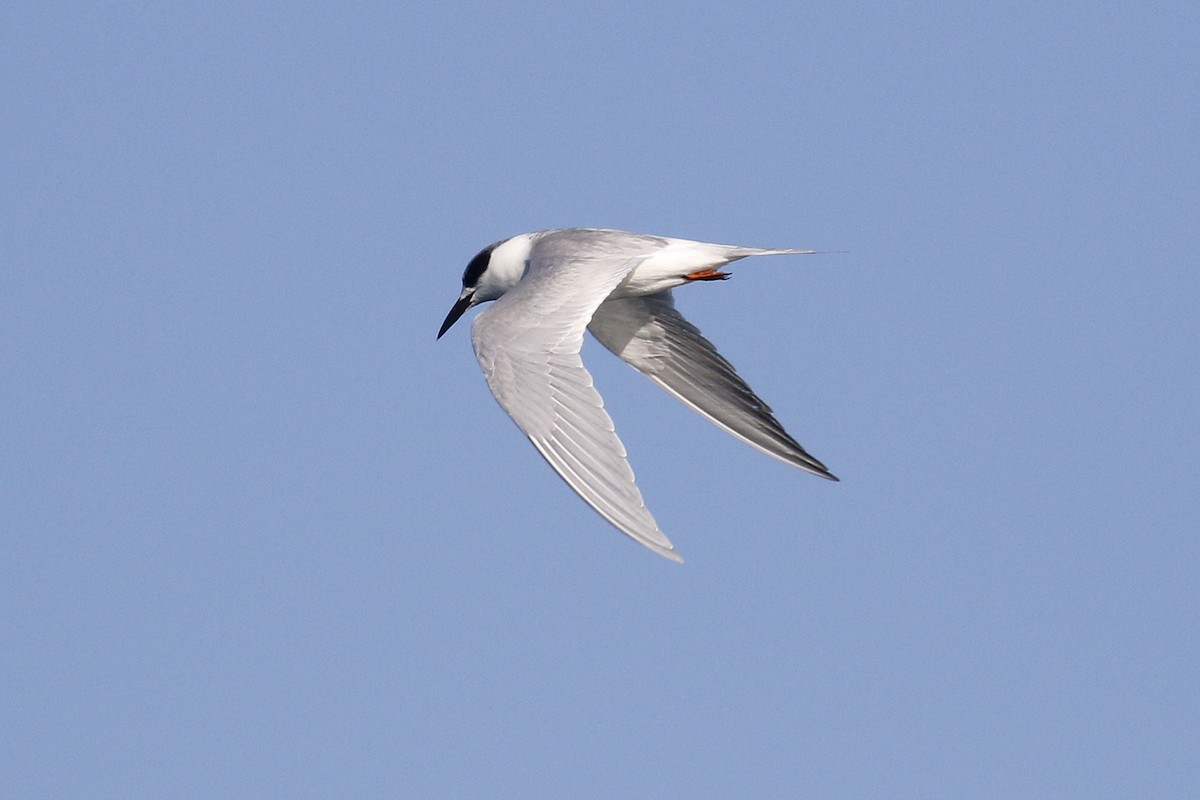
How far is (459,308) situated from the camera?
14.1m

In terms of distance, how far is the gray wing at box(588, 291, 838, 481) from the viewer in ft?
40.4

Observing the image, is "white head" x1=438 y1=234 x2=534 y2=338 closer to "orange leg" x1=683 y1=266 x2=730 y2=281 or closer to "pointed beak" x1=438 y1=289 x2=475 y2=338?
"pointed beak" x1=438 y1=289 x2=475 y2=338

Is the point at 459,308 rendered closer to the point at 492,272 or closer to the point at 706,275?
the point at 492,272

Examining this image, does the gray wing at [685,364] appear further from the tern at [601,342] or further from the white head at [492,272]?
the white head at [492,272]

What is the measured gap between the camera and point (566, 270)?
11.2m

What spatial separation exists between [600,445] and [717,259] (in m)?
3.52

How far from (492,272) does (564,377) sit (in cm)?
411

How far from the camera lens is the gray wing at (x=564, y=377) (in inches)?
345

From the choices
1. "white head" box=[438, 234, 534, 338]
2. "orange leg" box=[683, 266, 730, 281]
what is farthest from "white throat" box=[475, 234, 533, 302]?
"orange leg" box=[683, 266, 730, 281]

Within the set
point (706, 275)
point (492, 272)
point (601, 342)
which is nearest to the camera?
point (706, 275)

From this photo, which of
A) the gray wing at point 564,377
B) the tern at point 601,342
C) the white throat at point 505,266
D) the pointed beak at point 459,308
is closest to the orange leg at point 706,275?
the tern at point 601,342

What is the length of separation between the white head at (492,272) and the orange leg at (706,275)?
149cm

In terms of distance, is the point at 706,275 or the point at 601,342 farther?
the point at 601,342

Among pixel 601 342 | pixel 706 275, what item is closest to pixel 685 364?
pixel 601 342
